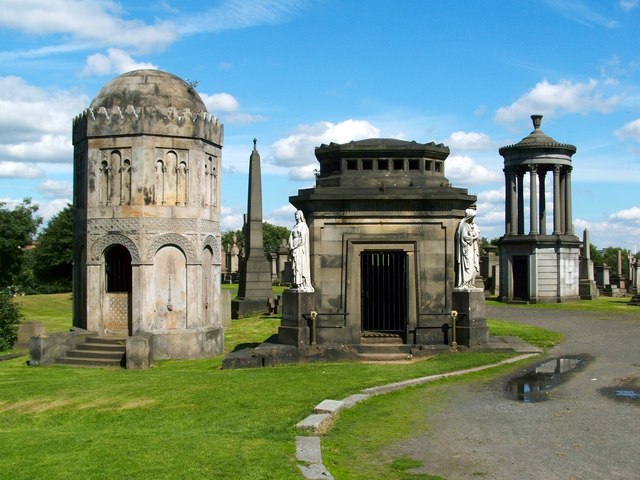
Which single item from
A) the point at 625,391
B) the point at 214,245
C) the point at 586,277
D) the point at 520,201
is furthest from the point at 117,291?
the point at 586,277

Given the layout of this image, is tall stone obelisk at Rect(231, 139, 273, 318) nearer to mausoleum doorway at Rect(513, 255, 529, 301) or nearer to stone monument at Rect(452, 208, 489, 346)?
stone monument at Rect(452, 208, 489, 346)

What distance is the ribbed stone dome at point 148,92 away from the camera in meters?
21.3

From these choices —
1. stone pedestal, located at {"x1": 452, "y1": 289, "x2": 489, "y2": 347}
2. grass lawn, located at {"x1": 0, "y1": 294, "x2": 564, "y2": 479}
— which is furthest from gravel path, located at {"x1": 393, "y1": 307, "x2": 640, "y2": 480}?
stone pedestal, located at {"x1": 452, "y1": 289, "x2": 489, "y2": 347}

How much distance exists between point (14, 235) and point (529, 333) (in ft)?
116

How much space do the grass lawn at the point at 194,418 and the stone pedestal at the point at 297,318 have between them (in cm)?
105

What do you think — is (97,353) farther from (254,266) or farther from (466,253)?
(254,266)

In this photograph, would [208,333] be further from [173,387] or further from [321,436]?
[321,436]

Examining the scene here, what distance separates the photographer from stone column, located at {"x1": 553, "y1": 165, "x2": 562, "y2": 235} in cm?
4419

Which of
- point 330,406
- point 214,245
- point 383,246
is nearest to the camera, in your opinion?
point 330,406

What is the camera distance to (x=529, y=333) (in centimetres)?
2391

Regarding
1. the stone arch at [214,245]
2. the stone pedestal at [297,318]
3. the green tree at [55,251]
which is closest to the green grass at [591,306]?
the stone arch at [214,245]

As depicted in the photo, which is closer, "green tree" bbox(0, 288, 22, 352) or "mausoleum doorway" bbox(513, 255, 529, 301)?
"green tree" bbox(0, 288, 22, 352)

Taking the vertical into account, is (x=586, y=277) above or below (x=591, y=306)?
above

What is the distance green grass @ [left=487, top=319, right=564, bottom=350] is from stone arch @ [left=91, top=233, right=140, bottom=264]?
11.1 m
